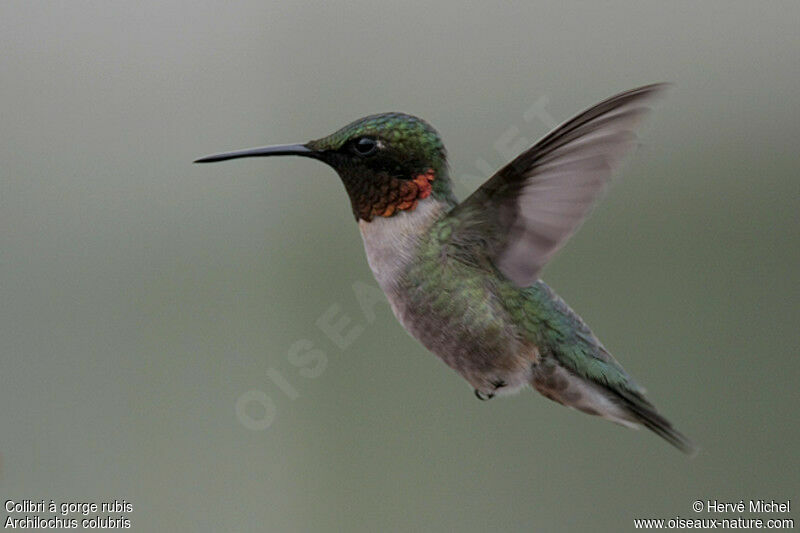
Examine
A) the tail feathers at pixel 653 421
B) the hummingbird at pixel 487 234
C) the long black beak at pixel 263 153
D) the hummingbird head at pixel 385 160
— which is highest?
the long black beak at pixel 263 153

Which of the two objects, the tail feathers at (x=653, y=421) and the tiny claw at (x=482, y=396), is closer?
the tail feathers at (x=653, y=421)

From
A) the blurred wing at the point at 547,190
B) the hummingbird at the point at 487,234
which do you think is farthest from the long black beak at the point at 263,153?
the blurred wing at the point at 547,190

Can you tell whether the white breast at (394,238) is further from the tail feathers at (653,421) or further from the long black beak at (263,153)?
the tail feathers at (653,421)

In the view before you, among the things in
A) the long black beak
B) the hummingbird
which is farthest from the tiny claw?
the long black beak

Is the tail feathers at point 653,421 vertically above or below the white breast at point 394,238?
below

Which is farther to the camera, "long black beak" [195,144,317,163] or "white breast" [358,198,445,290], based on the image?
"white breast" [358,198,445,290]

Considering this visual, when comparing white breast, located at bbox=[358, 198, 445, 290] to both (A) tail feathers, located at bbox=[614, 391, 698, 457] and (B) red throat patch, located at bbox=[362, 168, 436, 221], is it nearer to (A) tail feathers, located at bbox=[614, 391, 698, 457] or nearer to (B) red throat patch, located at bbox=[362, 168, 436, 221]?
(B) red throat patch, located at bbox=[362, 168, 436, 221]
